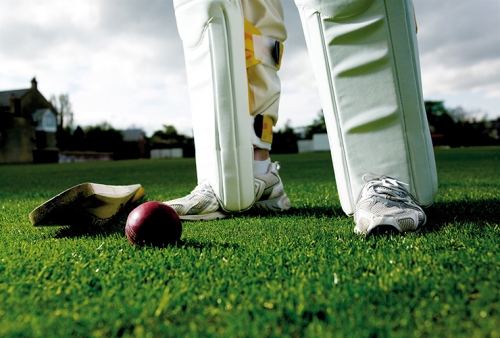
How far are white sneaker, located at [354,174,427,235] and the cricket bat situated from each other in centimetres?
138

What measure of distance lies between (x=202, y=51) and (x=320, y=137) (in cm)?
4490

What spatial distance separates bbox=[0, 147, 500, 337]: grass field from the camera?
963 mm

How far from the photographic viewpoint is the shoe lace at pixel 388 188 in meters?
1.91

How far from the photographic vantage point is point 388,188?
193 cm

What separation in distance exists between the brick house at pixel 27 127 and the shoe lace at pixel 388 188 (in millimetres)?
42226

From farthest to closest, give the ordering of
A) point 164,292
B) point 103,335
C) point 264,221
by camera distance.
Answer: point 264,221, point 164,292, point 103,335

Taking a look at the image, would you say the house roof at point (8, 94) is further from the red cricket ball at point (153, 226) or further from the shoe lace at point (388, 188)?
the shoe lace at point (388, 188)

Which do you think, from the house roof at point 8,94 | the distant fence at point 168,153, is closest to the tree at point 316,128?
the distant fence at point 168,153

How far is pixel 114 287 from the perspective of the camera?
1254mm

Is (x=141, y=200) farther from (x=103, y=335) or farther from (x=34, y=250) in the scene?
(x=103, y=335)

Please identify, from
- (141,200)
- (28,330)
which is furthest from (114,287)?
(141,200)

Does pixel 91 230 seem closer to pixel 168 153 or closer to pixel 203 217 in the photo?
pixel 203 217

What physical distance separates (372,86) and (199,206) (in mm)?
1258

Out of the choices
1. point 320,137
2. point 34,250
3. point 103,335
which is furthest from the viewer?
point 320,137
